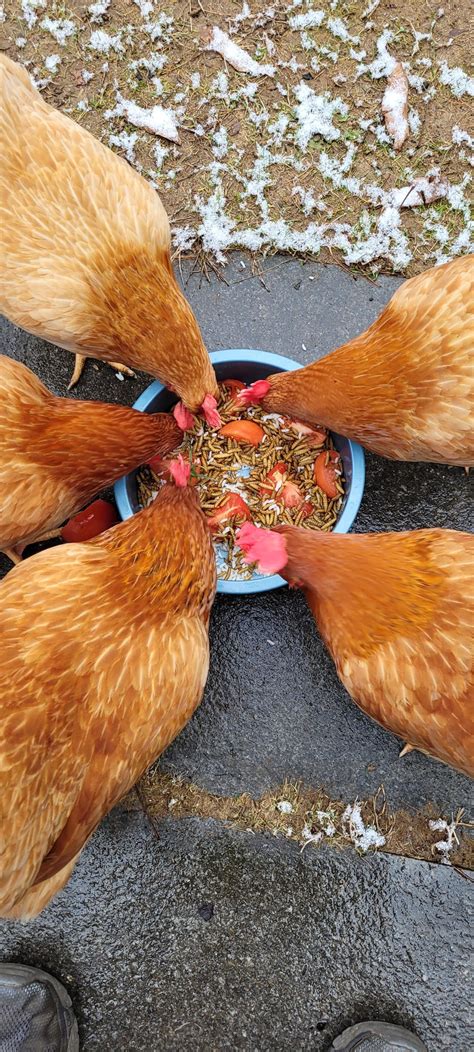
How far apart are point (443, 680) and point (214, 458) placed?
1.05 meters

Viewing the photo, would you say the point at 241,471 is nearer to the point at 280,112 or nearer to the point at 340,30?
the point at 280,112

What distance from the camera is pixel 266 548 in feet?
5.76

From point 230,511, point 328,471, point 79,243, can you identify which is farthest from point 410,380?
point 79,243

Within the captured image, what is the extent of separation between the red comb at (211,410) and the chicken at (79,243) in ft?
0.31

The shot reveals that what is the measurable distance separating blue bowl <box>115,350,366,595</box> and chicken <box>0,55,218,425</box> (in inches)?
7.8

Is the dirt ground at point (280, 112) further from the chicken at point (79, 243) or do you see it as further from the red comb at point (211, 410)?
the red comb at point (211, 410)

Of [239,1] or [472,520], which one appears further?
[239,1]

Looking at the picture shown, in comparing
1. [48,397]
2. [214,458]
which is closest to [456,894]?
[214,458]

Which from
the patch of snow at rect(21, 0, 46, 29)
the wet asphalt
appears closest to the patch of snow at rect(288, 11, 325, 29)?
the patch of snow at rect(21, 0, 46, 29)

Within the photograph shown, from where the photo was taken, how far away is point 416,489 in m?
2.31

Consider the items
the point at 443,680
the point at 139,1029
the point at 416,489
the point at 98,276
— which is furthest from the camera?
the point at 416,489

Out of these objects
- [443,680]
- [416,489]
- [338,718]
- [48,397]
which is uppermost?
[48,397]

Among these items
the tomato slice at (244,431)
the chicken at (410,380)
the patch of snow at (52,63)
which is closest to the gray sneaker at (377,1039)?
the chicken at (410,380)

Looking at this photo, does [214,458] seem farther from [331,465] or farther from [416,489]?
[416,489]
